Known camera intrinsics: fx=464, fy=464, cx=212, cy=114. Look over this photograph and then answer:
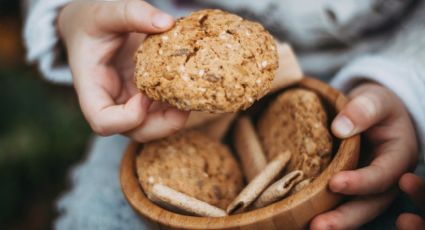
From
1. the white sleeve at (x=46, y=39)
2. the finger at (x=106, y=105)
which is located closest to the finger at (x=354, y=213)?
the finger at (x=106, y=105)

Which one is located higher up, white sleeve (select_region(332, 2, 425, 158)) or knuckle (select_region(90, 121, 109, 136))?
white sleeve (select_region(332, 2, 425, 158))

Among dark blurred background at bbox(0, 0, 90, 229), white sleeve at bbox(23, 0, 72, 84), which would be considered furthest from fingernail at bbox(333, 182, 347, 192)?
dark blurred background at bbox(0, 0, 90, 229)

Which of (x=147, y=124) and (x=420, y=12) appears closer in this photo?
(x=147, y=124)

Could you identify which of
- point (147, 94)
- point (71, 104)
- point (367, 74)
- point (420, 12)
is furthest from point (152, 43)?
point (71, 104)

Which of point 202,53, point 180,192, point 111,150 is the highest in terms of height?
point 202,53

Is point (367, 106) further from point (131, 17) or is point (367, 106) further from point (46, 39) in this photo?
Answer: point (46, 39)

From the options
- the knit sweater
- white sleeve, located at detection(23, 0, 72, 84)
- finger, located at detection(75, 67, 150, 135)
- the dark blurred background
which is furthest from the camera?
the dark blurred background

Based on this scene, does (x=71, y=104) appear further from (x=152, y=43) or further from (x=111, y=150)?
(x=152, y=43)

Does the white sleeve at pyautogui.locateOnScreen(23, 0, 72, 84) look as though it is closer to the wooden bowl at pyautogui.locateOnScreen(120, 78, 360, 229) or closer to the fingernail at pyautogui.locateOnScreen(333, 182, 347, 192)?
the wooden bowl at pyautogui.locateOnScreen(120, 78, 360, 229)

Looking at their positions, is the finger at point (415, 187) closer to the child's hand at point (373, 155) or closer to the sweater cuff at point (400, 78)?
the child's hand at point (373, 155)
